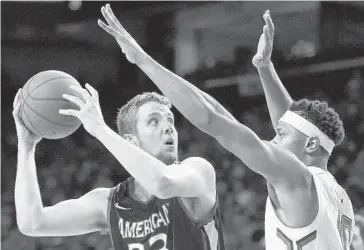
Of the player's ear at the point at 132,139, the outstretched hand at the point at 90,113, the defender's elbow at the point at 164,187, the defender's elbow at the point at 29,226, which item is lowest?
the defender's elbow at the point at 29,226

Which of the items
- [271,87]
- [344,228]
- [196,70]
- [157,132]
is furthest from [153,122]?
[196,70]

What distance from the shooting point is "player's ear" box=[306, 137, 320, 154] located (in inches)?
125

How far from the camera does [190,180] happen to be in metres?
2.98

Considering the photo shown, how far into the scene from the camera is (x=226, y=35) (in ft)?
32.4

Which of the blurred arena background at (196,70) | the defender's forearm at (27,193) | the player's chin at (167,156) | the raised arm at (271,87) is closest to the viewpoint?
the player's chin at (167,156)

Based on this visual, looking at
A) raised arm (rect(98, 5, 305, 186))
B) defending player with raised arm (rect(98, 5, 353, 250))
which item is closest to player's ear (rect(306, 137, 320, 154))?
defending player with raised arm (rect(98, 5, 353, 250))

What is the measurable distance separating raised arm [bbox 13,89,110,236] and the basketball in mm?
68

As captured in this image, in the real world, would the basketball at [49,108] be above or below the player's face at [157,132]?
above

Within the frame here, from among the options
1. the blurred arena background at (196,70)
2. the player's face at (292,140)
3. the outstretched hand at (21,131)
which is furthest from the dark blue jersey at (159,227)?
the blurred arena background at (196,70)

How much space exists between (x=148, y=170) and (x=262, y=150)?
0.51m

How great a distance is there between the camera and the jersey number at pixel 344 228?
3068mm

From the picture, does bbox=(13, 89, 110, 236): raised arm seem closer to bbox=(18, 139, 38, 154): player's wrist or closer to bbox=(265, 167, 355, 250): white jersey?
bbox=(18, 139, 38, 154): player's wrist

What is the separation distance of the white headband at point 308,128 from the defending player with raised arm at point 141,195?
0.47m

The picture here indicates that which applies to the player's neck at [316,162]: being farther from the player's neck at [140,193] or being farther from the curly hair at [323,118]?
the player's neck at [140,193]
